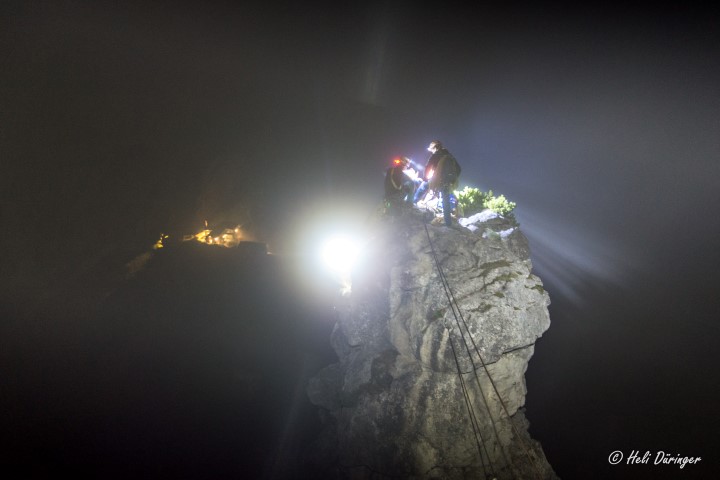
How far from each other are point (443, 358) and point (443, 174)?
23.3 feet

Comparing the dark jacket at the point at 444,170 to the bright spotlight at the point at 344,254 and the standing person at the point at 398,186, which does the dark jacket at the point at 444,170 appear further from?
the bright spotlight at the point at 344,254

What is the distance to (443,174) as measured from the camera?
10.7 metres

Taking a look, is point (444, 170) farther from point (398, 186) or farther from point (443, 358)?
point (443, 358)

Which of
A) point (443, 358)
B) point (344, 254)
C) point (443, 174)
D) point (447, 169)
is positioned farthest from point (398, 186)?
point (443, 358)

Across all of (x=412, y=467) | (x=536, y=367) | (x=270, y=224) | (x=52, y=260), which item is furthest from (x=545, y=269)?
(x=52, y=260)

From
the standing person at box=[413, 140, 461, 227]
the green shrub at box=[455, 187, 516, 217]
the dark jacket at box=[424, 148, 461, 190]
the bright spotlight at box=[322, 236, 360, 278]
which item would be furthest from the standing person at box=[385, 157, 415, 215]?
the bright spotlight at box=[322, 236, 360, 278]

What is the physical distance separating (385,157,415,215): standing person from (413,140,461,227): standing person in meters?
1.32

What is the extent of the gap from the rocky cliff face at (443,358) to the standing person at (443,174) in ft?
3.95

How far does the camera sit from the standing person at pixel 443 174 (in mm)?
10695

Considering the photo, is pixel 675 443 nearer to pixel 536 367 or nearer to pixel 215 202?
pixel 536 367

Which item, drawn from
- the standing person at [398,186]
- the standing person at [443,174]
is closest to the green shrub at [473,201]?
the standing person at [443,174]

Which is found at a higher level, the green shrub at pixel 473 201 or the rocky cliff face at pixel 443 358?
the green shrub at pixel 473 201

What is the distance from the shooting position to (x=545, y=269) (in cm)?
2877

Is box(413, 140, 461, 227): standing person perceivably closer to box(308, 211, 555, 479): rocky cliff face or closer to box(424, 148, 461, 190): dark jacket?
box(424, 148, 461, 190): dark jacket
